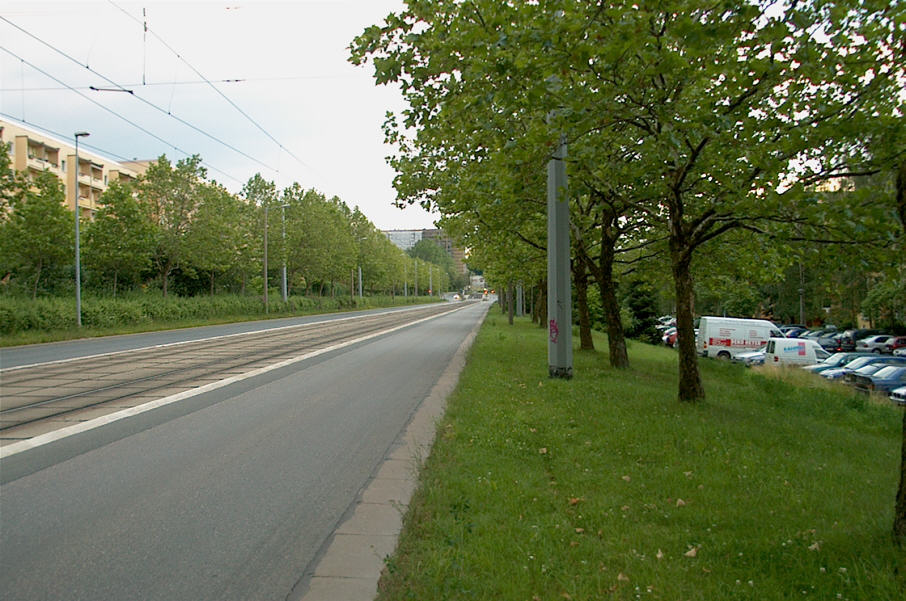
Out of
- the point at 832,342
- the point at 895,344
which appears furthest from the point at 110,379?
the point at 832,342

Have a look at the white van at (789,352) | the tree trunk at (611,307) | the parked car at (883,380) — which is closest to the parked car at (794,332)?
the white van at (789,352)

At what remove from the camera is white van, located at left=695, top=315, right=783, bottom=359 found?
31.9m

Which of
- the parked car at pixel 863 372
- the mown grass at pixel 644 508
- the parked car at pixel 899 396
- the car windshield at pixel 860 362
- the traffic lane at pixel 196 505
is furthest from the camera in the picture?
the car windshield at pixel 860 362

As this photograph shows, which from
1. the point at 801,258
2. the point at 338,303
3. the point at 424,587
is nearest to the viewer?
the point at 424,587

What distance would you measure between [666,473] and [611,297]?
31.6 ft

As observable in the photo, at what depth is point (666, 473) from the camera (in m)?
5.40

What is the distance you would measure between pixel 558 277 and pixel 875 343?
3718 centimetres

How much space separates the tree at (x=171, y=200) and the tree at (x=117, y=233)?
358 cm

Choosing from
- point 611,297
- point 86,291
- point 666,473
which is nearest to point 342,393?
point 666,473

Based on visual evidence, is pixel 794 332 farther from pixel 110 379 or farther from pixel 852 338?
pixel 110 379

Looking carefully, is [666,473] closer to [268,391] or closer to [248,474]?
[248,474]

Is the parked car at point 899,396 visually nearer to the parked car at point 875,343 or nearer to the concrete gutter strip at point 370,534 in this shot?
the concrete gutter strip at point 370,534

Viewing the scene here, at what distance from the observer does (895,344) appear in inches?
1448

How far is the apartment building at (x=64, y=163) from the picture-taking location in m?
50.4
